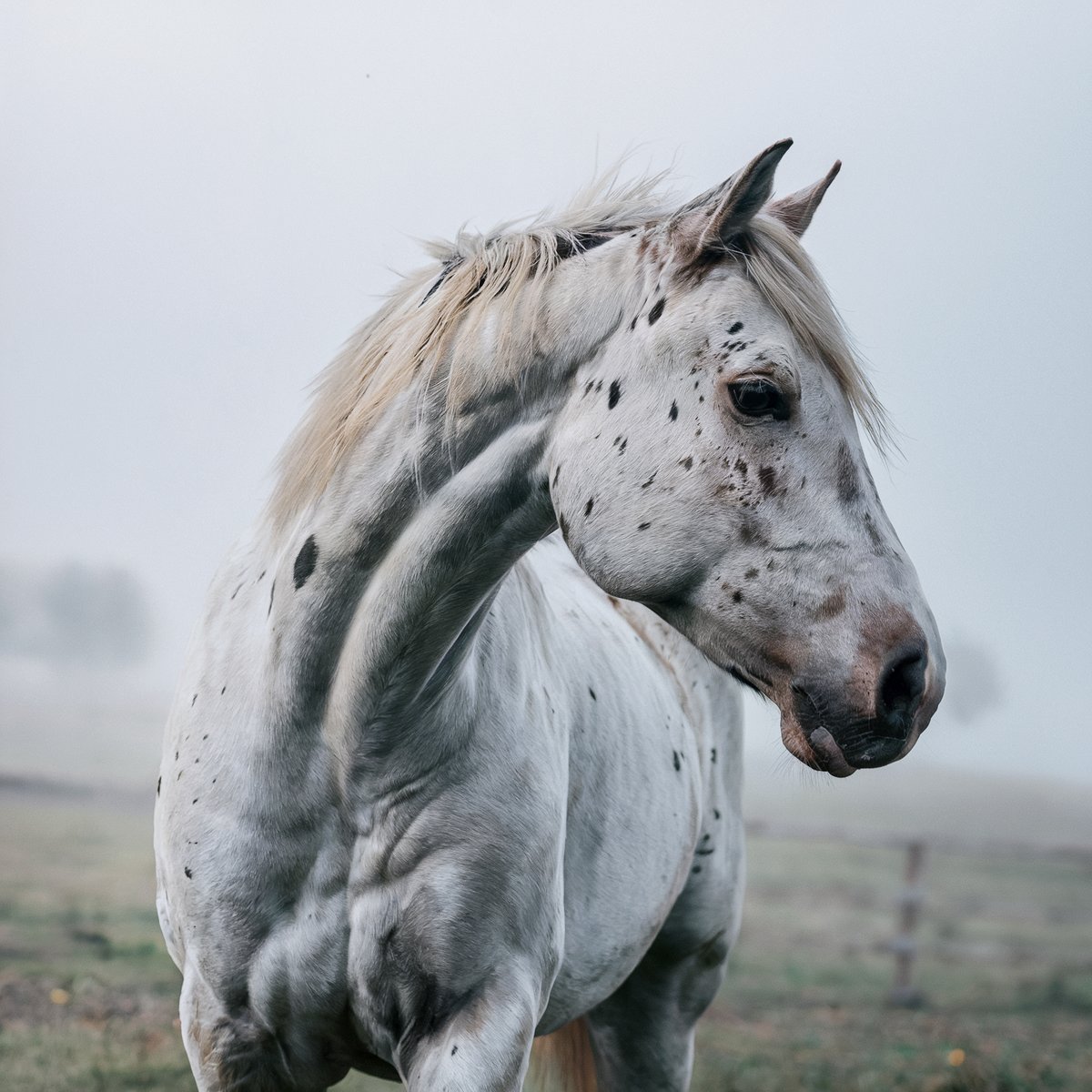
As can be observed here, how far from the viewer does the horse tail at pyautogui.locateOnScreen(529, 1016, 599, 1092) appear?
2863 mm

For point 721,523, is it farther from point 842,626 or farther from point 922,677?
point 922,677

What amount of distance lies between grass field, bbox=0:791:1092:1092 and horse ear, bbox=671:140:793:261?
11.8 ft

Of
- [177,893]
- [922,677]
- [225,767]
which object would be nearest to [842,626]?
[922,677]

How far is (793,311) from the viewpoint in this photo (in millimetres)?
1415

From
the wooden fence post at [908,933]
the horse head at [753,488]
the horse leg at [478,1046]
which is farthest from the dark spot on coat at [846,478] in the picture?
the wooden fence post at [908,933]

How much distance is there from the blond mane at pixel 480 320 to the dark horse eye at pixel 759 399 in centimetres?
10

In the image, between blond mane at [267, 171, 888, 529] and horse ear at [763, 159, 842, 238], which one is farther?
horse ear at [763, 159, 842, 238]

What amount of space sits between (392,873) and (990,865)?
28.7 feet

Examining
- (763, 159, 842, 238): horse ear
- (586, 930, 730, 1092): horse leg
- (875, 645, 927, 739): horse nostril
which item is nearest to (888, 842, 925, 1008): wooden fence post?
(586, 930, 730, 1092): horse leg

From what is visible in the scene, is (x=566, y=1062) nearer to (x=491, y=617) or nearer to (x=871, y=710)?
(x=491, y=617)

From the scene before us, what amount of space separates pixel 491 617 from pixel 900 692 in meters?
0.71

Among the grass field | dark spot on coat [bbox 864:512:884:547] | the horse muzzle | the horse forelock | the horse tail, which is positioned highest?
the horse forelock

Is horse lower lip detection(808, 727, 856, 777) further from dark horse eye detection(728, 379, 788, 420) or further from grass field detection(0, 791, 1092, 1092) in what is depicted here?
grass field detection(0, 791, 1092, 1092)

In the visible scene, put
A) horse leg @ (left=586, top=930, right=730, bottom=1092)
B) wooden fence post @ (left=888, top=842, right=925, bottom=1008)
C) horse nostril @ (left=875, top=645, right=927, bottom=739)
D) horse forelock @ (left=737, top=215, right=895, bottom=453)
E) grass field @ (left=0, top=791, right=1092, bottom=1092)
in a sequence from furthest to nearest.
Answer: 1. wooden fence post @ (left=888, top=842, right=925, bottom=1008)
2. grass field @ (left=0, top=791, right=1092, bottom=1092)
3. horse leg @ (left=586, top=930, right=730, bottom=1092)
4. horse forelock @ (left=737, top=215, right=895, bottom=453)
5. horse nostril @ (left=875, top=645, right=927, bottom=739)
